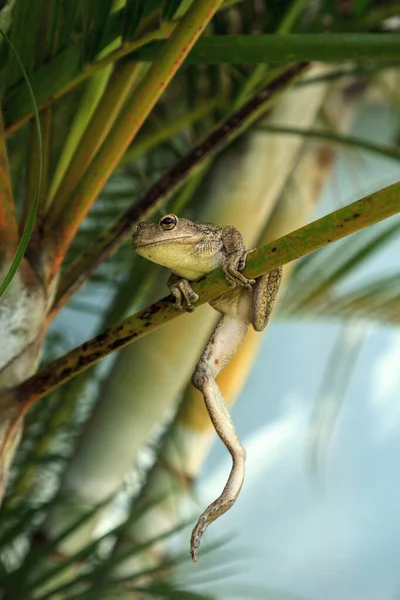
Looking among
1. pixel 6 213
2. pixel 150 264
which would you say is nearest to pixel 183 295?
pixel 6 213

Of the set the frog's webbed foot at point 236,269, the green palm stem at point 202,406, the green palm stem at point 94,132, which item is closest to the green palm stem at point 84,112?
the green palm stem at point 94,132

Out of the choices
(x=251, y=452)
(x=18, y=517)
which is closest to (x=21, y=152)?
(x=18, y=517)

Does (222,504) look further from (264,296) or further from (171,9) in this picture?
(171,9)

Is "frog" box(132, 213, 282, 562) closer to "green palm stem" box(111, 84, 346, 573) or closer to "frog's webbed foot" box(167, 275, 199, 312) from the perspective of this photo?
"frog's webbed foot" box(167, 275, 199, 312)

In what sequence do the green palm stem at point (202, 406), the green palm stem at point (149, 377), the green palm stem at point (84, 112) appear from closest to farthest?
the green palm stem at point (84, 112) < the green palm stem at point (149, 377) < the green palm stem at point (202, 406)

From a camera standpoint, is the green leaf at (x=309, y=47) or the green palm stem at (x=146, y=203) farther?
the green palm stem at (x=146, y=203)

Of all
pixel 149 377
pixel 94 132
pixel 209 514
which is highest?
pixel 149 377

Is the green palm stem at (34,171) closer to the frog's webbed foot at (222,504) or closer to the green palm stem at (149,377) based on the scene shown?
the frog's webbed foot at (222,504)
